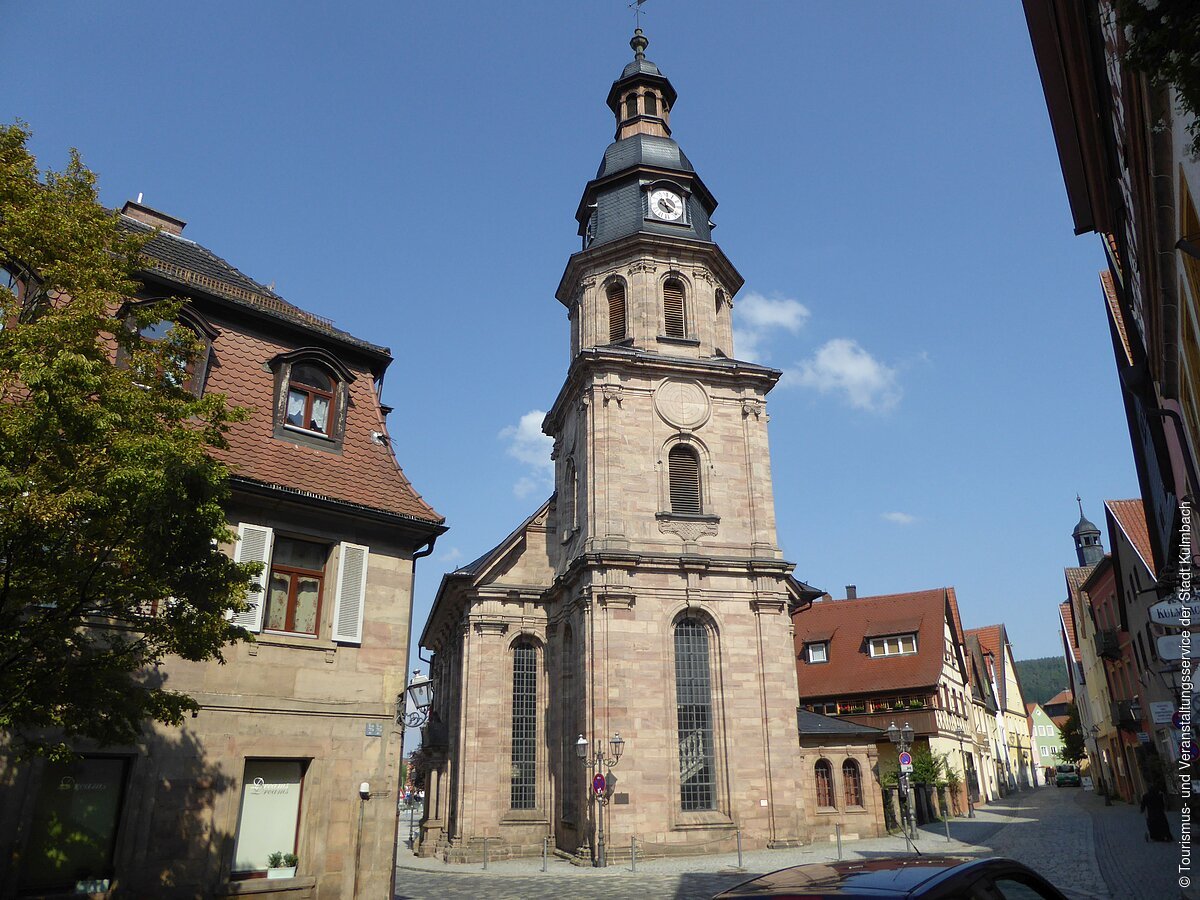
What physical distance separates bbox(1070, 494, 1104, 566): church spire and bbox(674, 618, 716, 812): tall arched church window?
195ft

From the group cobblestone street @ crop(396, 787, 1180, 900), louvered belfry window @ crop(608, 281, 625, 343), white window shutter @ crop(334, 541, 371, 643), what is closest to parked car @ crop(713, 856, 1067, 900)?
white window shutter @ crop(334, 541, 371, 643)

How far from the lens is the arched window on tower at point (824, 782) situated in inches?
1171

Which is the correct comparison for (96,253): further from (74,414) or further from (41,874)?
(41,874)

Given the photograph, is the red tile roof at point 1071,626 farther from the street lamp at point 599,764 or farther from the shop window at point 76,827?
the shop window at point 76,827

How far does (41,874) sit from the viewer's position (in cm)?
1002

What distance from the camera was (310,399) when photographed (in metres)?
14.3

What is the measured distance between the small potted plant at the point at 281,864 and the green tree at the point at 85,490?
4494mm

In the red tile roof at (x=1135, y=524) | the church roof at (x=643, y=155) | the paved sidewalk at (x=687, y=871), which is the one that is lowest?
the paved sidewalk at (x=687, y=871)

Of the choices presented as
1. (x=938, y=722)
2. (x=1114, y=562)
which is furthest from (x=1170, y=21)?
(x=938, y=722)

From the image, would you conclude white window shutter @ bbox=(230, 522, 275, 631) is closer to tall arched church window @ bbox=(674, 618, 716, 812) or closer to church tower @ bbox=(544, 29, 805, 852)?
church tower @ bbox=(544, 29, 805, 852)

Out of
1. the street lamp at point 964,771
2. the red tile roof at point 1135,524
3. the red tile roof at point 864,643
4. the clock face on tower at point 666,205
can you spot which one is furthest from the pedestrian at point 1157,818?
the clock face on tower at point 666,205

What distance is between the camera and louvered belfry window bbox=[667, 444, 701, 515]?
29.4m

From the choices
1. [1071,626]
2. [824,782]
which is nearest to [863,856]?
[824,782]

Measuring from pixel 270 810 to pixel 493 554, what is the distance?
21.1 metres
